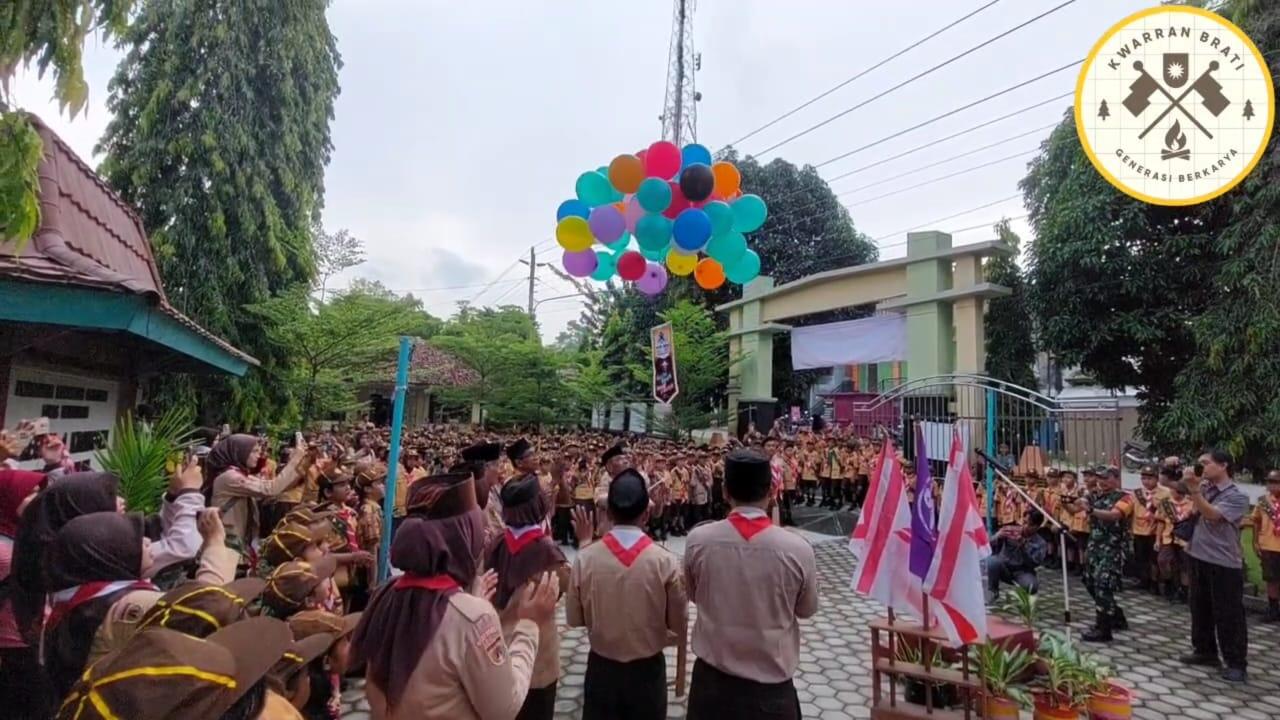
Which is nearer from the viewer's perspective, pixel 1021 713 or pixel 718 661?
pixel 718 661

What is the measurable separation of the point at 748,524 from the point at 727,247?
4.74 m

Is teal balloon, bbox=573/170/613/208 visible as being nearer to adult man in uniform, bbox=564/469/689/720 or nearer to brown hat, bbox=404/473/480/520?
adult man in uniform, bbox=564/469/689/720

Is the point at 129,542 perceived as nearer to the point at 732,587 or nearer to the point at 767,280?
the point at 732,587

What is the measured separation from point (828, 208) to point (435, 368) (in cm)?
1535

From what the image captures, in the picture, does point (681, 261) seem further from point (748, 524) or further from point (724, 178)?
point (748, 524)

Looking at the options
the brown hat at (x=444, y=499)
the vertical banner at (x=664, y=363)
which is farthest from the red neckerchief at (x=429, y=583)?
the vertical banner at (x=664, y=363)

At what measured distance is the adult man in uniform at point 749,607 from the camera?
8.85 ft

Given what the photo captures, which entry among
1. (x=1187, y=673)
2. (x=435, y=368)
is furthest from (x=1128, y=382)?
(x=435, y=368)

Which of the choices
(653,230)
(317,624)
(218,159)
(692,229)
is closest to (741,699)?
(317,624)

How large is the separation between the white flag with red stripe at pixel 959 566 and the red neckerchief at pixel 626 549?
1788mm

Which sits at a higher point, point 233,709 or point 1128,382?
point 1128,382

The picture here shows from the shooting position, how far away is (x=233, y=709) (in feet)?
4.35

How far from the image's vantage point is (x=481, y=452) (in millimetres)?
4926

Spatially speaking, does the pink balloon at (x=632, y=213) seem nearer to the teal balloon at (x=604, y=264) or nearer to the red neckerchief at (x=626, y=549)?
the teal balloon at (x=604, y=264)
